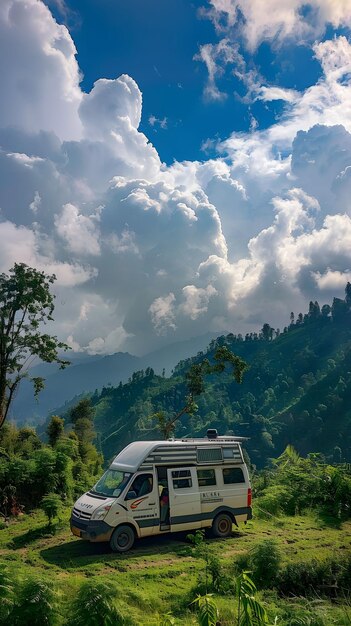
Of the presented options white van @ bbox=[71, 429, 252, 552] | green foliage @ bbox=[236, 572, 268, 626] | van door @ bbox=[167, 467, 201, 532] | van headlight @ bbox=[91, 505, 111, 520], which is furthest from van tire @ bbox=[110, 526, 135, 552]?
green foliage @ bbox=[236, 572, 268, 626]

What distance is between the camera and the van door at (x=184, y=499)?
13875mm

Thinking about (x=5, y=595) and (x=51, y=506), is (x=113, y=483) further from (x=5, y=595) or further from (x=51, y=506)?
(x=5, y=595)

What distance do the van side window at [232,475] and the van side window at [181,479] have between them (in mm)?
1612

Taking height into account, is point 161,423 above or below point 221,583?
above

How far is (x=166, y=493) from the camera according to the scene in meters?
14.0

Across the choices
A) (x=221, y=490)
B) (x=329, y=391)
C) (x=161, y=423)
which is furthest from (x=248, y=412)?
(x=221, y=490)

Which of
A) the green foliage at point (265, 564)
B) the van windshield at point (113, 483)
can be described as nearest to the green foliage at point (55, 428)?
the van windshield at point (113, 483)

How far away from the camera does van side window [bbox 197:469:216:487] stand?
48.5 ft

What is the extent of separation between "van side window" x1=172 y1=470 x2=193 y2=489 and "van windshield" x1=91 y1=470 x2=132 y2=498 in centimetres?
158

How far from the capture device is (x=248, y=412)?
17962 cm

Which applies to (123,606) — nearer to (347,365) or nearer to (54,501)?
(54,501)

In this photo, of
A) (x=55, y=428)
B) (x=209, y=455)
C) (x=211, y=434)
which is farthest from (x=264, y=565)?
(x=55, y=428)

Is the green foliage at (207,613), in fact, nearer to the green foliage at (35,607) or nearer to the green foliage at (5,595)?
the green foliage at (35,607)

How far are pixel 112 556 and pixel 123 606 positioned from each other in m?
6.53
